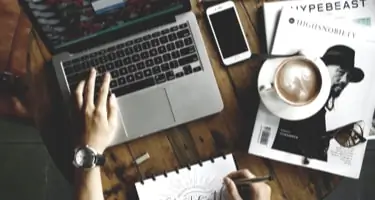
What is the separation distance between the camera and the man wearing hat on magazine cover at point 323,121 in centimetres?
115

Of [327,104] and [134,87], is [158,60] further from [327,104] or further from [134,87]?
[327,104]

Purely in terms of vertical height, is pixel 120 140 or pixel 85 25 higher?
pixel 85 25

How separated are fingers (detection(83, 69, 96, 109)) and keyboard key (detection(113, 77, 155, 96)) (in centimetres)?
4

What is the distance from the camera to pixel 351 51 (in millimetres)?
1157

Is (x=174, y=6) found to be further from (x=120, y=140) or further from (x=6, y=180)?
(x=6, y=180)

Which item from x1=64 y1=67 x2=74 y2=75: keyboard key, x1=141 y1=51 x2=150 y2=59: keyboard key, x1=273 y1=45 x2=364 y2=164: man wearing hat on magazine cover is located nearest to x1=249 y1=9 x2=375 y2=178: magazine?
x1=273 y1=45 x2=364 y2=164: man wearing hat on magazine cover

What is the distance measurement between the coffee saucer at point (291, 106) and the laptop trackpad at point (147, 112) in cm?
17

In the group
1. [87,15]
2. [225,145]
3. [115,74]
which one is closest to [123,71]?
[115,74]

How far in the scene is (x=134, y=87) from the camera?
1172 mm

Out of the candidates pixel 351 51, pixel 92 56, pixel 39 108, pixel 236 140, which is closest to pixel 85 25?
pixel 92 56

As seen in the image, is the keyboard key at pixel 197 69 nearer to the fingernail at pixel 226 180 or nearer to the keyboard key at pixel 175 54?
the keyboard key at pixel 175 54

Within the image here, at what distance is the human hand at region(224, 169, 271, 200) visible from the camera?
112 cm

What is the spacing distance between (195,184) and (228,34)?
0.89 feet

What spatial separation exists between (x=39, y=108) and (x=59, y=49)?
0.38ft
